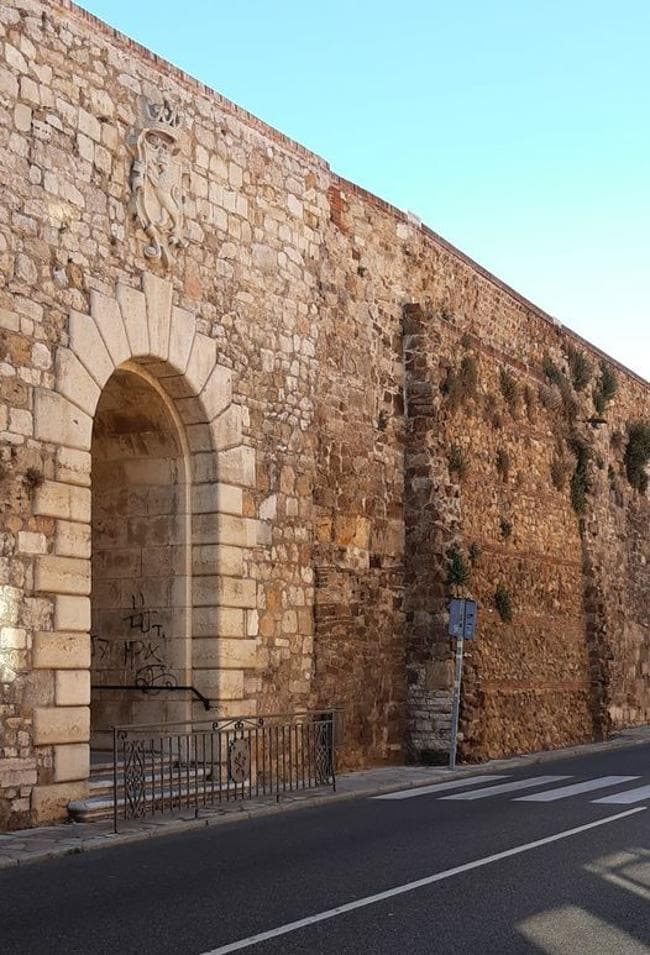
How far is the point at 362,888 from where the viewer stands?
807cm

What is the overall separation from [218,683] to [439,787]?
2833 millimetres

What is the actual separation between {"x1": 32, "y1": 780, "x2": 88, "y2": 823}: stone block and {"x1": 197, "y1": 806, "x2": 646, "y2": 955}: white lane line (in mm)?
4264

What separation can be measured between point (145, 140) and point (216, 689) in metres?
5.77

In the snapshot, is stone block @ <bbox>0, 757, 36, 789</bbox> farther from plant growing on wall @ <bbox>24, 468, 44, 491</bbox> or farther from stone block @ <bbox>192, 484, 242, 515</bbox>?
stone block @ <bbox>192, 484, 242, 515</bbox>

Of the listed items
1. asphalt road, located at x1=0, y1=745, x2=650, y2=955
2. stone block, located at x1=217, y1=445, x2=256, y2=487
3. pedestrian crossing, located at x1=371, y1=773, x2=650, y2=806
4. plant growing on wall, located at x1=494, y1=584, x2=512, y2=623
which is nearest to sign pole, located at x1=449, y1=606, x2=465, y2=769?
pedestrian crossing, located at x1=371, y1=773, x2=650, y2=806

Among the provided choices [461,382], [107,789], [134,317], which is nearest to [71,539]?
[107,789]

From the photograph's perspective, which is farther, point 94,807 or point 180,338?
point 180,338

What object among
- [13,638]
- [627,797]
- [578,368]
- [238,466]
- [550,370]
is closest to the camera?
[13,638]

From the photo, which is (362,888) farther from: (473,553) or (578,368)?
(578,368)

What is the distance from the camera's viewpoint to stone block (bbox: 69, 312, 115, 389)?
12789mm

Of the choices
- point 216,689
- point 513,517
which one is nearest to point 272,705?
point 216,689

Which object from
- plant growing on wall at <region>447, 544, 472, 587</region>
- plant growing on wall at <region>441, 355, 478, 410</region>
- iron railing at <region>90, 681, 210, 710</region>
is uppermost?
plant growing on wall at <region>441, 355, 478, 410</region>

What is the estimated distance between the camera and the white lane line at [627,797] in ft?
41.5

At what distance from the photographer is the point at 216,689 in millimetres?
14547
